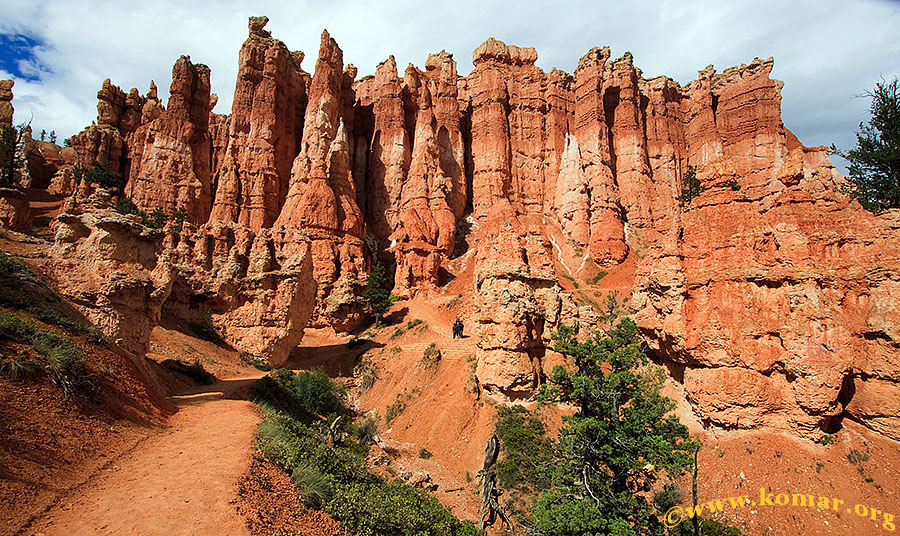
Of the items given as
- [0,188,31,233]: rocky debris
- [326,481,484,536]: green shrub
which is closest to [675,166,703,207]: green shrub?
[326,481,484,536]: green shrub

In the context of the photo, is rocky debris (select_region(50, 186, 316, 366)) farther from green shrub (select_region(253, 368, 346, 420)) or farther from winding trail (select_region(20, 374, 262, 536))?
winding trail (select_region(20, 374, 262, 536))

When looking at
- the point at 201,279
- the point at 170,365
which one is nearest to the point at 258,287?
the point at 201,279

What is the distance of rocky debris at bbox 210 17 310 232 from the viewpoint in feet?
135

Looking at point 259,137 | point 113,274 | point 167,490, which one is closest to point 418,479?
point 167,490

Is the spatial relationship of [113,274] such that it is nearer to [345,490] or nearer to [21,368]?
[21,368]

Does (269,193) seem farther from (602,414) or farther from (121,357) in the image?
(602,414)

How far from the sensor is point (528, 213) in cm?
4994

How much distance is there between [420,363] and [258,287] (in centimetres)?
882

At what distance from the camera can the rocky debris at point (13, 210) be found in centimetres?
2833

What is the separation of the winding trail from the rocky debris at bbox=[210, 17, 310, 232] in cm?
3492

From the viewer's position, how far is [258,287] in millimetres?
21766

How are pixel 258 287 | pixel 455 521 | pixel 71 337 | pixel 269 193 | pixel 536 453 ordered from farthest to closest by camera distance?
pixel 269 193
pixel 258 287
pixel 536 453
pixel 455 521
pixel 71 337

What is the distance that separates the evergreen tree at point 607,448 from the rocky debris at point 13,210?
3546 cm

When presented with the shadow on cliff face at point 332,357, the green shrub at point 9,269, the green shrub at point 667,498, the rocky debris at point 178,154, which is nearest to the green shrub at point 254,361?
the shadow on cliff face at point 332,357
